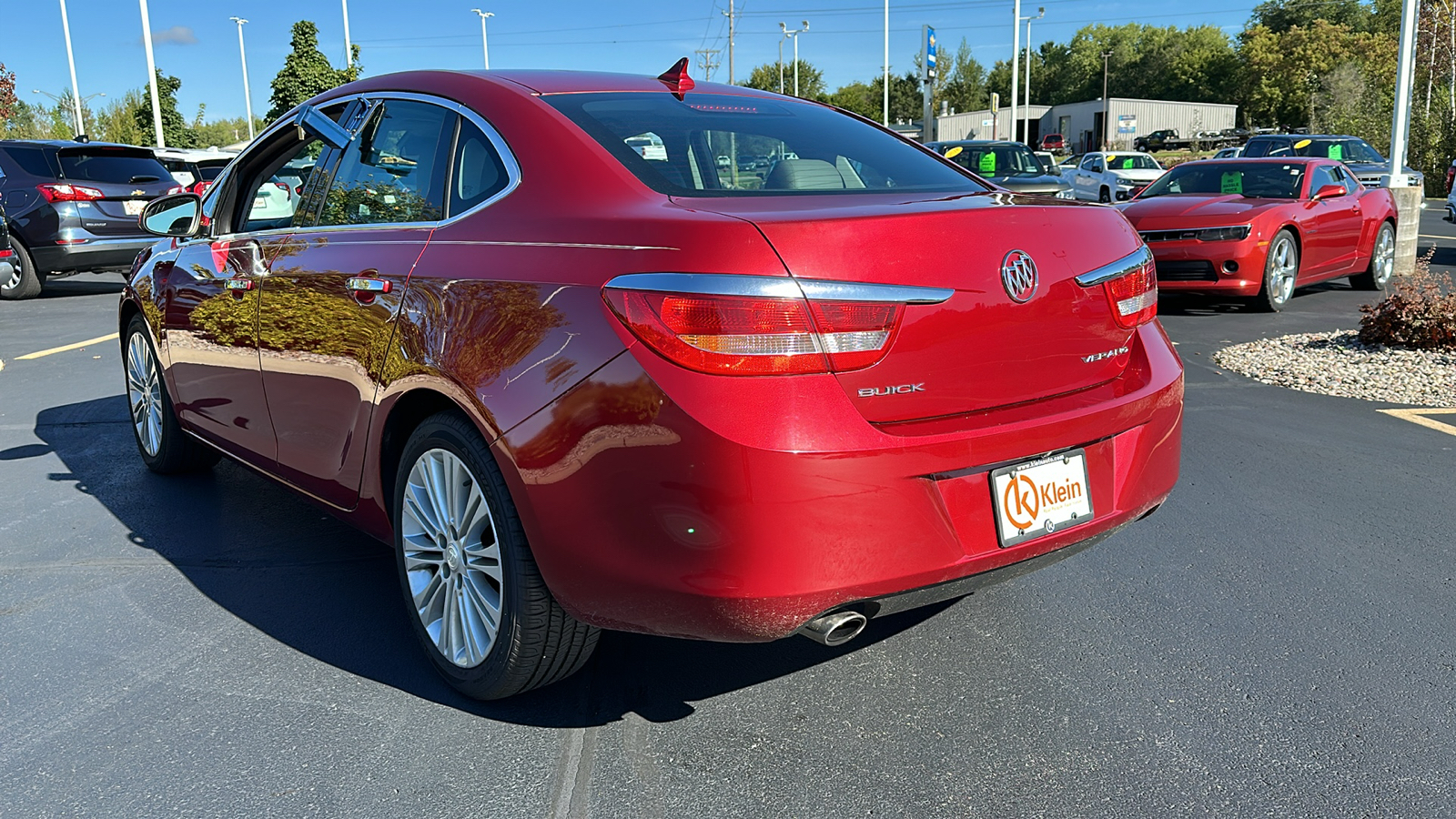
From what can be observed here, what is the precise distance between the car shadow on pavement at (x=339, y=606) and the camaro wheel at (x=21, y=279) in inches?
343

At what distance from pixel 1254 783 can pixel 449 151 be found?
2.46m

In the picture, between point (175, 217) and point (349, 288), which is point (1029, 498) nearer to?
point (349, 288)

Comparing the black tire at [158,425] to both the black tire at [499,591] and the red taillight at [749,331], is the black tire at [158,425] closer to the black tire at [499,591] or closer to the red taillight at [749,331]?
the black tire at [499,591]

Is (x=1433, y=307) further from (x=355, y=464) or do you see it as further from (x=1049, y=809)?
(x=355, y=464)

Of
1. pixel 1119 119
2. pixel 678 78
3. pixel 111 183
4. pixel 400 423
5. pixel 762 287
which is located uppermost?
pixel 1119 119

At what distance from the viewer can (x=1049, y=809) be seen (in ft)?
7.83

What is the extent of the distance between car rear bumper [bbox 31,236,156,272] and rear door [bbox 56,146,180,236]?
0.13 m

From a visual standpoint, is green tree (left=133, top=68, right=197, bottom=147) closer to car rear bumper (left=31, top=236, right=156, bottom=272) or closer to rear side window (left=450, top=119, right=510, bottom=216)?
car rear bumper (left=31, top=236, right=156, bottom=272)

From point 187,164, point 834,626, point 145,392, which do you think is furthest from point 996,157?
point 834,626

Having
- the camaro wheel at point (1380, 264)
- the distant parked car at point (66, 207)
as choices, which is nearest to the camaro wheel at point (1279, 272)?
the camaro wheel at point (1380, 264)

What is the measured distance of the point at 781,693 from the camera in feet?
9.70

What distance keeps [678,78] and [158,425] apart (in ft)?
9.83

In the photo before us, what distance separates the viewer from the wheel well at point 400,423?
9.33 ft

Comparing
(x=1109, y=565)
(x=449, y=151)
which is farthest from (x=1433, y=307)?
(x=449, y=151)
